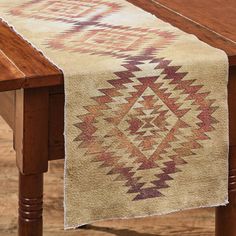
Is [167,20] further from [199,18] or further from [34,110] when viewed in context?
[34,110]

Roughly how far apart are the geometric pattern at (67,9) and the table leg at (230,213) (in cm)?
56

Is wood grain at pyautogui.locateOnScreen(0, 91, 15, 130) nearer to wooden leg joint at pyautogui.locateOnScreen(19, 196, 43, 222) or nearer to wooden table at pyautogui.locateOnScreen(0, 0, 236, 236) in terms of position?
wooden table at pyautogui.locateOnScreen(0, 0, 236, 236)

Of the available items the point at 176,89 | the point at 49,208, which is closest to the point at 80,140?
the point at 176,89

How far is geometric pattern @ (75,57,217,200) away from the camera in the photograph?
6.90 feet

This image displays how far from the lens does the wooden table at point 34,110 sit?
203cm

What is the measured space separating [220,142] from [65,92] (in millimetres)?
458

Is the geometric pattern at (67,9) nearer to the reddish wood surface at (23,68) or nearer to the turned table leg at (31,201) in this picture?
the reddish wood surface at (23,68)

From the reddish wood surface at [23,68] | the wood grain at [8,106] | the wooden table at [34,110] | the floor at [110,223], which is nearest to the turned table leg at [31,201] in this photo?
the wooden table at [34,110]

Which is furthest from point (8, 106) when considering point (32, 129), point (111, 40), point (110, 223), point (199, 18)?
point (110, 223)

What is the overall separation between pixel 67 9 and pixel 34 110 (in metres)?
0.61

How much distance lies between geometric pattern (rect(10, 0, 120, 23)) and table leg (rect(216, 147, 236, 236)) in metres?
0.56

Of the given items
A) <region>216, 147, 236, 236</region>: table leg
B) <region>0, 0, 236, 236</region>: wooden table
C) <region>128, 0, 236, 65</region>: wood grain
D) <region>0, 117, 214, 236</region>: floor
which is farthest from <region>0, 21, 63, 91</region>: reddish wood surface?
<region>0, 117, 214, 236</region>: floor

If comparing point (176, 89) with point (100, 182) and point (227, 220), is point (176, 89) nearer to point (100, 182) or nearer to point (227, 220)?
point (100, 182)

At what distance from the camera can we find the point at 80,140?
2.10 m
